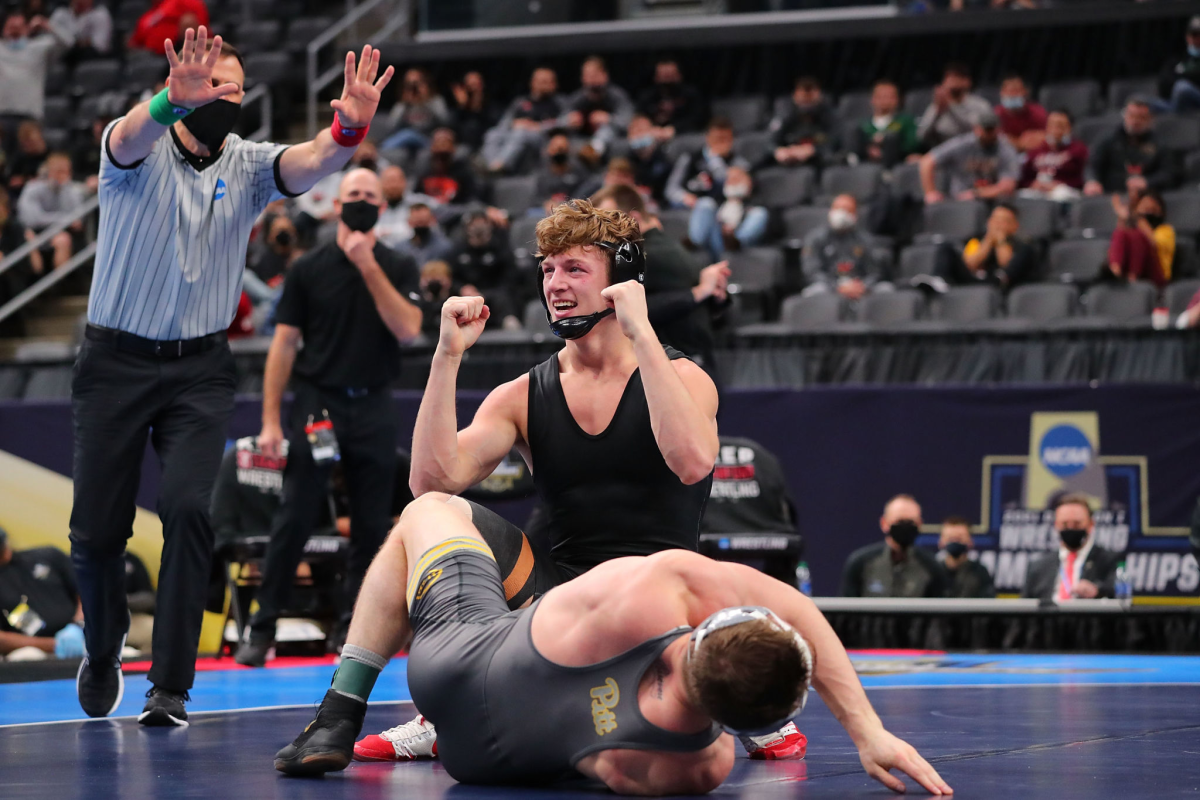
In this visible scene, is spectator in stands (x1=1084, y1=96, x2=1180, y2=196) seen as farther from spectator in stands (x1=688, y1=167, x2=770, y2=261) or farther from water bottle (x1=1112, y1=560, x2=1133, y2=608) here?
water bottle (x1=1112, y1=560, x2=1133, y2=608)

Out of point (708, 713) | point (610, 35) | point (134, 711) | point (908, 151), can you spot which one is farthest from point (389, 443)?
point (610, 35)

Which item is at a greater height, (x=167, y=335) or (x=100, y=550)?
(x=167, y=335)

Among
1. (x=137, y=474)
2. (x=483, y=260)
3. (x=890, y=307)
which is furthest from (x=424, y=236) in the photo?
(x=137, y=474)

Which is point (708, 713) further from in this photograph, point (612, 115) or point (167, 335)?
point (612, 115)

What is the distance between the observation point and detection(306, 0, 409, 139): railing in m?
14.7

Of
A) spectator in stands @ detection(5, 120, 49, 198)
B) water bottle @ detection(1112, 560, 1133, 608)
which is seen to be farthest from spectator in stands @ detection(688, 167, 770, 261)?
spectator in stands @ detection(5, 120, 49, 198)

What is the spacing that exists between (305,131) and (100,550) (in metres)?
11.4

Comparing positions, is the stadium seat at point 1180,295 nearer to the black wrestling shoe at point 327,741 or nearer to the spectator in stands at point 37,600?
the spectator in stands at point 37,600

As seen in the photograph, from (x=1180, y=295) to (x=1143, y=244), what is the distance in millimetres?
538

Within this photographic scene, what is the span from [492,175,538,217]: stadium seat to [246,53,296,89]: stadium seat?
10.1 ft

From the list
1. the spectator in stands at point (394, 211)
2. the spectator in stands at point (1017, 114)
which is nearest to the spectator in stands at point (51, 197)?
the spectator in stands at point (394, 211)

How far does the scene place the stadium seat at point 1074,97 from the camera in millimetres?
12875

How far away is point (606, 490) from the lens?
11.5 ft

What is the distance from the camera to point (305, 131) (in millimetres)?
15234
